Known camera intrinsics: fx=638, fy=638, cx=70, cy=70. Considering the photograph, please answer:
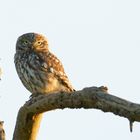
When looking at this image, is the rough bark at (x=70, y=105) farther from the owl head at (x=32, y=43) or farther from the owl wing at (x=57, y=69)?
the owl head at (x=32, y=43)

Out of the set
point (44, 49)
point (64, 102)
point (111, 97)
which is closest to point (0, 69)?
point (64, 102)

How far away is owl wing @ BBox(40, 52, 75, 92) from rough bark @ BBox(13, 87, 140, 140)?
3488 millimetres

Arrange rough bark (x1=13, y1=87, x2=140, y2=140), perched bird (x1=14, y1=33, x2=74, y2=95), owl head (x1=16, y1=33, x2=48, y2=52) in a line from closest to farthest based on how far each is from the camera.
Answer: rough bark (x1=13, y1=87, x2=140, y2=140) < perched bird (x1=14, y1=33, x2=74, y2=95) < owl head (x1=16, y1=33, x2=48, y2=52)

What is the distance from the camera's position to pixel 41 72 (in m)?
11.2

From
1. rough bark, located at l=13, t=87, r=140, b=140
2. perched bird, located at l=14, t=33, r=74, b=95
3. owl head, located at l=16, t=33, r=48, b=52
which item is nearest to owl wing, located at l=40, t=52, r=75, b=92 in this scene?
perched bird, located at l=14, t=33, r=74, b=95

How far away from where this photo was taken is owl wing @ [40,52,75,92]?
36.4ft

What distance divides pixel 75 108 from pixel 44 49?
5893 millimetres

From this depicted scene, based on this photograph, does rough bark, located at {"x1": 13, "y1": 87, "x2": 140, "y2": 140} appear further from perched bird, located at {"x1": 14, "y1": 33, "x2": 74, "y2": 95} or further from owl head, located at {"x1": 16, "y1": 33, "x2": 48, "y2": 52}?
owl head, located at {"x1": 16, "y1": 33, "x2": 48, "y2": 52}

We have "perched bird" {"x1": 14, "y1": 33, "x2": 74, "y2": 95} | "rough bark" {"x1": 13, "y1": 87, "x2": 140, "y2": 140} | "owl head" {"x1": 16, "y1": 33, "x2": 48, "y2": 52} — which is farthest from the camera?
"owl head" {"x1": 16, "y1": 33, "x2": 48, "y2": 52}

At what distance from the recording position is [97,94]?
5871 mm

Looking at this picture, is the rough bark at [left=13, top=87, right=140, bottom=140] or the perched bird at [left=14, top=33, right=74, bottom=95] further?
the perched bird at [left=14, top=33, right=74, bottom=95]

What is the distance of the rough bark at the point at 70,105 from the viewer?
5.41 meters

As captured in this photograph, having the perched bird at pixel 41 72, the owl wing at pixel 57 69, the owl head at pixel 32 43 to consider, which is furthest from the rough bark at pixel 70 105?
the owl head at pixel 32 43

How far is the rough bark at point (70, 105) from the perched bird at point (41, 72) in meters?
3.29
